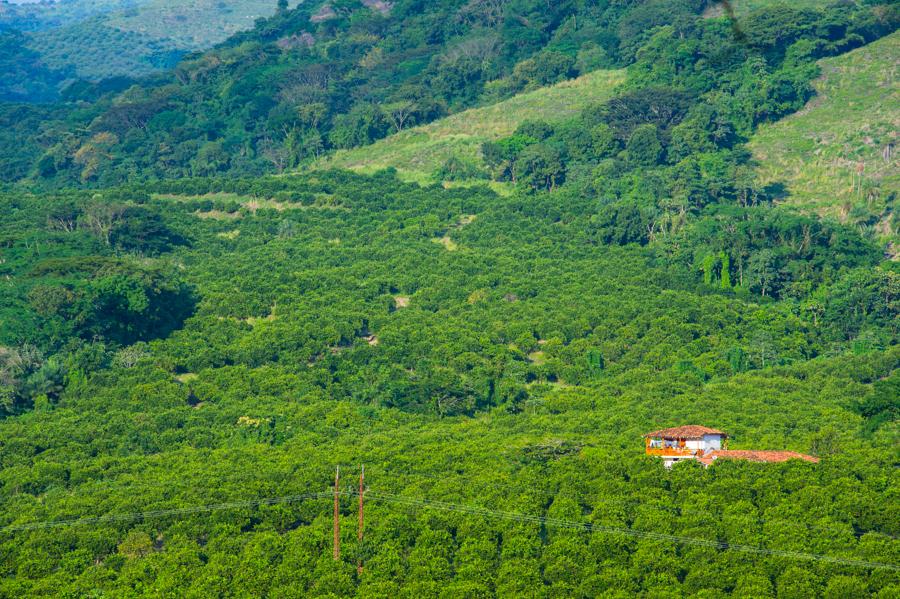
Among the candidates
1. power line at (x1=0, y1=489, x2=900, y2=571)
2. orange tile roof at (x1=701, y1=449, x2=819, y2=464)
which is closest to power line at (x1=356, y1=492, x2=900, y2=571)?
power line at (x1=0, y1=489, x2=900, y2=571)

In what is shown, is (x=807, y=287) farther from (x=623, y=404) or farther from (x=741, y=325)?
(x=623, y=404)

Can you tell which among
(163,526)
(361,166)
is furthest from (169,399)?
(361,166)

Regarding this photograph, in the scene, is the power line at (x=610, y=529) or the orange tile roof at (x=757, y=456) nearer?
the power line at (x=610, y=529)

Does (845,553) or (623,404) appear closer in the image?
(845,553)

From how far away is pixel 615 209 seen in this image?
9906cm

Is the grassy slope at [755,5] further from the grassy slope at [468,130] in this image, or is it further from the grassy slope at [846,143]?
the grassy slope at [468,130]

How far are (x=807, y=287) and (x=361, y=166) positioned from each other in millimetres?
49356

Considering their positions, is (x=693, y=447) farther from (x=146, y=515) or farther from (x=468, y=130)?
(x=468, y=130)

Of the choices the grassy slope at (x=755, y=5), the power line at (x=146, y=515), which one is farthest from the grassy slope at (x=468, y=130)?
the power line at (x=146, y=515)

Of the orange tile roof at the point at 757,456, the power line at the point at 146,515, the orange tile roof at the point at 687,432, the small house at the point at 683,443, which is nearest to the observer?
the power line at the point at 146,515

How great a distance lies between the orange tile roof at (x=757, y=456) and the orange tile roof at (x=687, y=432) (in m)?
1.07

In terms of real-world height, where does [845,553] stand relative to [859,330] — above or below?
above

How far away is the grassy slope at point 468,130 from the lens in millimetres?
118500

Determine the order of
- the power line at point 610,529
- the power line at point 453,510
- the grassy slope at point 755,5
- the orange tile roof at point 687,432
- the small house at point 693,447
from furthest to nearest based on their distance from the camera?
the grassy slope at point 755,5 < the orange tile roof at point 687,432 < the small house at point 693,447 < the power line at point 453,510 < the power line at point 610,529
